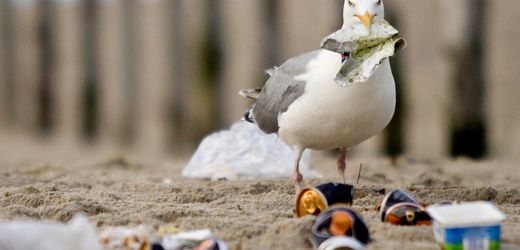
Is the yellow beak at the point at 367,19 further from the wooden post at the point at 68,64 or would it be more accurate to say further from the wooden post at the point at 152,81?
the wooden post at the point at 68,64

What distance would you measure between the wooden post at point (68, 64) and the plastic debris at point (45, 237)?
33.3ft

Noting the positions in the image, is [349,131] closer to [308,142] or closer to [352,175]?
[308,142]

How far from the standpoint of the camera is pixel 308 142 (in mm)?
5852

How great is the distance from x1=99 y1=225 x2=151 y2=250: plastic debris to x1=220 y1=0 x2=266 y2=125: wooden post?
6.94 metres

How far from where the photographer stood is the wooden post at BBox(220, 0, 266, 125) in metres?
11.1

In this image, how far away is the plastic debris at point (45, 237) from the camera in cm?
370

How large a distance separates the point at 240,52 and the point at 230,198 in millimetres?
13434

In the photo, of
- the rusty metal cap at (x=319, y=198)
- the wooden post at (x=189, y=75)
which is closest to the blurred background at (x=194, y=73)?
the wooden post at (x=189, y=75)

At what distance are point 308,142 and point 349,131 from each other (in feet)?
1.14

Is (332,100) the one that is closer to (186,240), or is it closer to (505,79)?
(186,240)

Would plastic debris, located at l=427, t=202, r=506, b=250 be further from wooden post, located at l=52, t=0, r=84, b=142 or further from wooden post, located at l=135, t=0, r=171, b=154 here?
wooden post, located at l=52, t=0, r=84, b=142

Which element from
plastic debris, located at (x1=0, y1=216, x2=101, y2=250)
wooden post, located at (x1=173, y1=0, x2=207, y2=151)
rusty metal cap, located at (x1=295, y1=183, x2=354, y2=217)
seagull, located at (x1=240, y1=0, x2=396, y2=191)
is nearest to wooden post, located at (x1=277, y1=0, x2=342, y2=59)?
wooden post, located at (x1=173, y1=0, x2=207, y2=151)

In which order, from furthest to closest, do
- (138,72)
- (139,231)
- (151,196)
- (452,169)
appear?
(138,72)
(452,169)
(151,196)
(139,231)

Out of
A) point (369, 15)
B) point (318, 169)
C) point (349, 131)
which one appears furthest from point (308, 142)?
point (318, 169)
